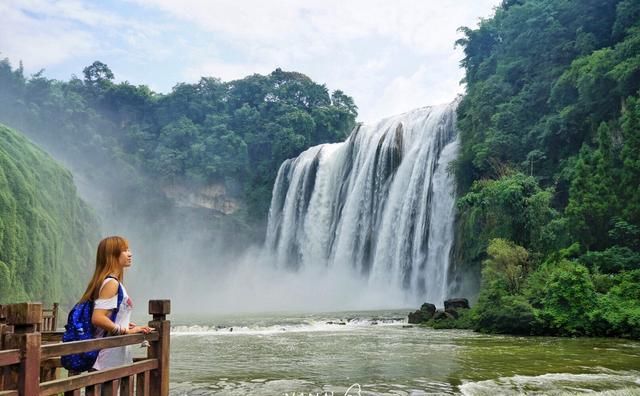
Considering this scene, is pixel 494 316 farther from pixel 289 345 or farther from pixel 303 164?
pixel 303 164

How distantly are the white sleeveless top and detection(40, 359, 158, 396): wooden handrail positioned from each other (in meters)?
0.09

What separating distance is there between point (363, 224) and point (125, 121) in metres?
29.7

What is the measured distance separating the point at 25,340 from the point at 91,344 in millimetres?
625

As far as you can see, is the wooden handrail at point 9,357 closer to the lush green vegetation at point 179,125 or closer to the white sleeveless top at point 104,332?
the white sleeveless top at point 104,332

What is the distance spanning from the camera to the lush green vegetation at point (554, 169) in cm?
1661

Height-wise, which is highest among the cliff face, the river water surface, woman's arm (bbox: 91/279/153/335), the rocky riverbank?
the cliff face

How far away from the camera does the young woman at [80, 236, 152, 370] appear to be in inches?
166

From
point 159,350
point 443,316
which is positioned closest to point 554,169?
point 443,316

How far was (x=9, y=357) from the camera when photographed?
3299 millimetres

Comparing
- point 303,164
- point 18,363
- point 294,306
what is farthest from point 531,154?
point 18,363

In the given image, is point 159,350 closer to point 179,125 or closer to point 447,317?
point 447,317

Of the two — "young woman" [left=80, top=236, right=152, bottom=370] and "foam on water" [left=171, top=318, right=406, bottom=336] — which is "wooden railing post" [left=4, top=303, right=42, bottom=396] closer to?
"young woman" [left=80, top=236, right=152, bottom=370]

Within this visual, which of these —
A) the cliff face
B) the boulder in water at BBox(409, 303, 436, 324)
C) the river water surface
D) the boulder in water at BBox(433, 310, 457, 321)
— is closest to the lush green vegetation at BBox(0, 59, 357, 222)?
the cliff face

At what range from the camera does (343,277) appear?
35312 millimetres
